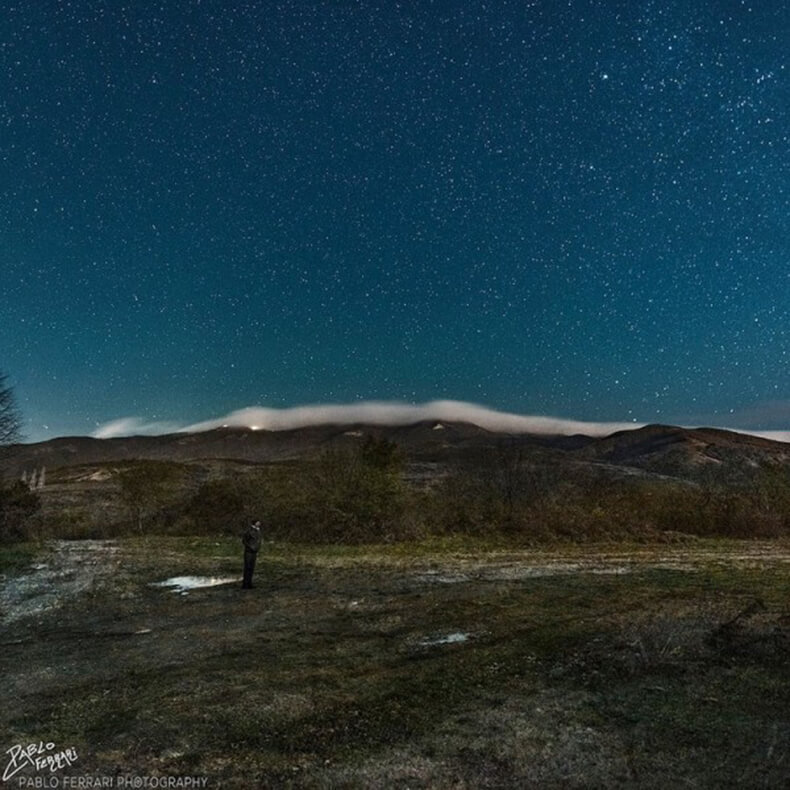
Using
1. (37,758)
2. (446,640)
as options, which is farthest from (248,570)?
(37,758)

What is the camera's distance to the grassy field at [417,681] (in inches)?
257

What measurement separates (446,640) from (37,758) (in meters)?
7.04

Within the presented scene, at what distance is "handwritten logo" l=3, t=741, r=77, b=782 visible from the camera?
6652mm

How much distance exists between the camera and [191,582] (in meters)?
20.0

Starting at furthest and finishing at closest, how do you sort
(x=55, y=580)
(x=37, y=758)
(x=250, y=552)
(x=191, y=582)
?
1. (x=55, y=580)
2. (x=191, y=582)
3. (x=250, y=552)
4. (x=37, y=758)

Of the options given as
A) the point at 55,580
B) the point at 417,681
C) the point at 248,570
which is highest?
the point at 248,570

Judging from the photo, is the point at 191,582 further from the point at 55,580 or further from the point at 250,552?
the point at 55,580

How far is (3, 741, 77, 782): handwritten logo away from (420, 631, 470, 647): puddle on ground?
6.25 meters

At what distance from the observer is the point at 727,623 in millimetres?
11812

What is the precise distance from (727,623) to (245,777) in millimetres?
9937

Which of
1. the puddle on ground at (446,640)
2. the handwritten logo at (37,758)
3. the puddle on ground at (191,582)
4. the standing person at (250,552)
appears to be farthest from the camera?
the puddle on ground at (191,582)

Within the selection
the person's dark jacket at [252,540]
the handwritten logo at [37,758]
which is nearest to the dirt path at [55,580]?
the person's dark jacket at [252,540]

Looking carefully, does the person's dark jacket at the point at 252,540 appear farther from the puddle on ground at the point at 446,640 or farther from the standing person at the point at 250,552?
the puddle on ground at the point at 446,640

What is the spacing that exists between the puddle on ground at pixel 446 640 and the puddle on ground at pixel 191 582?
9.83 metres
